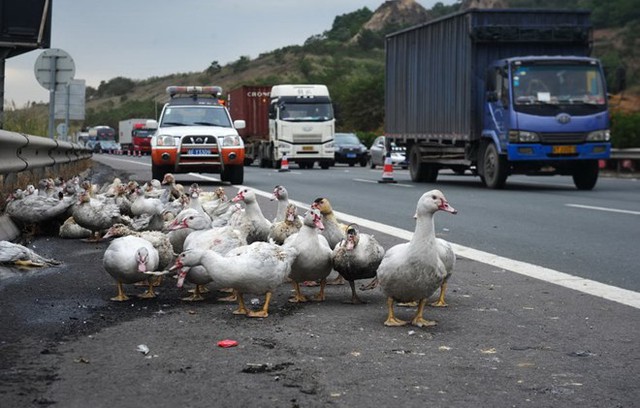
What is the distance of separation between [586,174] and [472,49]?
4044 mm

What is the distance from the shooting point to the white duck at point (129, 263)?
266 inches

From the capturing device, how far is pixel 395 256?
6.23m

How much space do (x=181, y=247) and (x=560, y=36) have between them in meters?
17.5

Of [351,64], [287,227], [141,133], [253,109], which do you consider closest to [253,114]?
[253,109]

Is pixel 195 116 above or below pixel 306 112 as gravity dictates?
below

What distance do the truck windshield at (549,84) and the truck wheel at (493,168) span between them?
1476 mm

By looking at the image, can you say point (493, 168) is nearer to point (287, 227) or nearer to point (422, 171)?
point (422, 171)

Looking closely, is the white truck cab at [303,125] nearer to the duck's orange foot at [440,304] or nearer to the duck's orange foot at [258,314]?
the duck's orange foot at [440,304]

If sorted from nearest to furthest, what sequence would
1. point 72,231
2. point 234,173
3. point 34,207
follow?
point 34,207 < point 72,231 < point 234,173

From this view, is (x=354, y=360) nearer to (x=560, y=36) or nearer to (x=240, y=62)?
(x=560, y=36)

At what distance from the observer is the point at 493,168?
916 inches

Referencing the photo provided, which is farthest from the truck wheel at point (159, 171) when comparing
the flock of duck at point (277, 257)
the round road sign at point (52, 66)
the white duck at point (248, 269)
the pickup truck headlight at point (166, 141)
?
the white duck at point (248, 269)

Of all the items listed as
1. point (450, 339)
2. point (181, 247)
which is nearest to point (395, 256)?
point (450, 339)

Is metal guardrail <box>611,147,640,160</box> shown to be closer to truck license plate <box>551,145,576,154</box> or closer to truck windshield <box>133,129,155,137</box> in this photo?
truck license plate <box>551,145,576,154</box>
